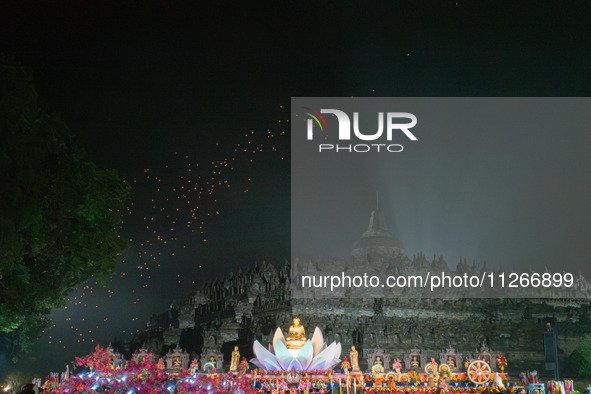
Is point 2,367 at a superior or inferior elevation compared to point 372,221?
inferior

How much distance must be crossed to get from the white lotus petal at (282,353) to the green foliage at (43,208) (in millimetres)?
4864

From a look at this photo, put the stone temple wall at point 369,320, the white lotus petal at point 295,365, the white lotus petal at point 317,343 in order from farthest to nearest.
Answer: the stone temple wall at point 369,320 < the white lotus petal at point 317,343 < the white lotus petal at point 295,365

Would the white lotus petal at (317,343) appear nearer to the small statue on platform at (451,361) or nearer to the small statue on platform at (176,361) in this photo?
the small statue on platform at (451,361)

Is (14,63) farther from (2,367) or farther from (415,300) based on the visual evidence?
(415,300)

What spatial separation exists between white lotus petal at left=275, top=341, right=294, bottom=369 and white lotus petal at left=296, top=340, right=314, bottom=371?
269mm

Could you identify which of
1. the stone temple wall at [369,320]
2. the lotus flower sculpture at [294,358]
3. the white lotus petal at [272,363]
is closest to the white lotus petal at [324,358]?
the lotus flower sculpture at [294,358]

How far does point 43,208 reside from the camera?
9836 millimetres

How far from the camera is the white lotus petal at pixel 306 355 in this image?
14648mm

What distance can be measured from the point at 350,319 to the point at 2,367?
15474 millimetres

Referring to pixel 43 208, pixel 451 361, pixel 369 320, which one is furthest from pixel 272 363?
pixel 369 320

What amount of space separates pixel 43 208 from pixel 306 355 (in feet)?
24.8

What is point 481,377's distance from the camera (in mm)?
12953

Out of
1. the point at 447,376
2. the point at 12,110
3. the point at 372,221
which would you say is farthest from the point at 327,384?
the point at 372,221

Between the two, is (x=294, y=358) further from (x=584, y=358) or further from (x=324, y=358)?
(x=584, y=358)
